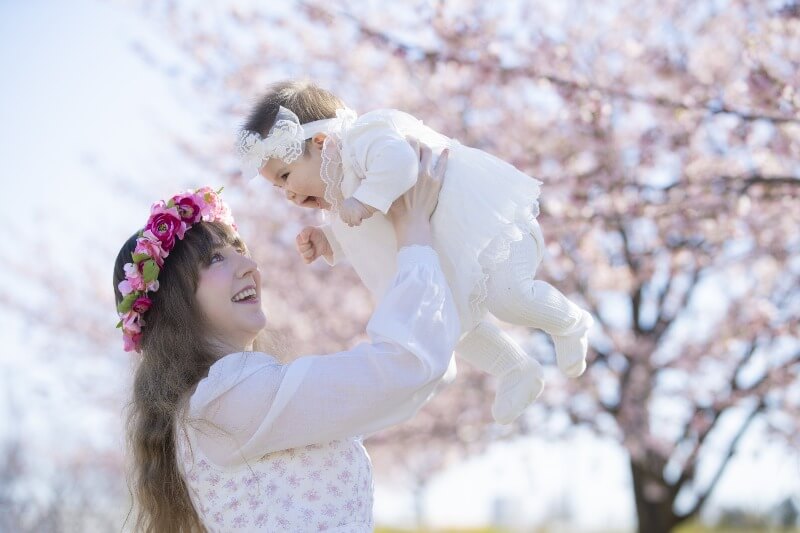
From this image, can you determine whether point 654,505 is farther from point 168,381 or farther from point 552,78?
point 168,381

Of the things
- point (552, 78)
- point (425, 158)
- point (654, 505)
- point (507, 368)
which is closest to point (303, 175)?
point (425, 158)

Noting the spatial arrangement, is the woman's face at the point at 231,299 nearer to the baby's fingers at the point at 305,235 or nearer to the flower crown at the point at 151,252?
the flower crown at the point at 151,252

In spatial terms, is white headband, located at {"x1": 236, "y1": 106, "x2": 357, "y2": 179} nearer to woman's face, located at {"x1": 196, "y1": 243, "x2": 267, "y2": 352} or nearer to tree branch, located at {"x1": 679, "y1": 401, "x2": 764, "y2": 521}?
woman's face, located at {"x1": 196, "y1": 243, "x2": 267, "y2": 352}

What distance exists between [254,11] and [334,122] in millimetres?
6210

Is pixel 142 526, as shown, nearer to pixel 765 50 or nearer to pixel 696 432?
pixel 765 50

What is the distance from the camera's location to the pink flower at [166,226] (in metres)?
2.46

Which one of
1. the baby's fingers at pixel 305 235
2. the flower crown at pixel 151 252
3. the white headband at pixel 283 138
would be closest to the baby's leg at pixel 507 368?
the baby's fingers at pixel 305 235

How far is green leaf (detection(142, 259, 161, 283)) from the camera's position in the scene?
2.45 metres

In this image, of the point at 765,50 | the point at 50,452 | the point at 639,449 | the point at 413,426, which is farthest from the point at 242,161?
the point at 50,452

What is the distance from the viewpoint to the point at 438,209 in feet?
7.60

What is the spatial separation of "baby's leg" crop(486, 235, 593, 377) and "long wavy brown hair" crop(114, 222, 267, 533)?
69 cm

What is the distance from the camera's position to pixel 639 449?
7.80m

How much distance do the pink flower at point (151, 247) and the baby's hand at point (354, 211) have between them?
518 mm

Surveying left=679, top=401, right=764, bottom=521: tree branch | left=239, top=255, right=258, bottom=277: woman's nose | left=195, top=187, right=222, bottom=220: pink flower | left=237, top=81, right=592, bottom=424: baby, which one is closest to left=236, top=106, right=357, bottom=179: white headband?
left=237, top=81, right=592, bottom=424: baby
